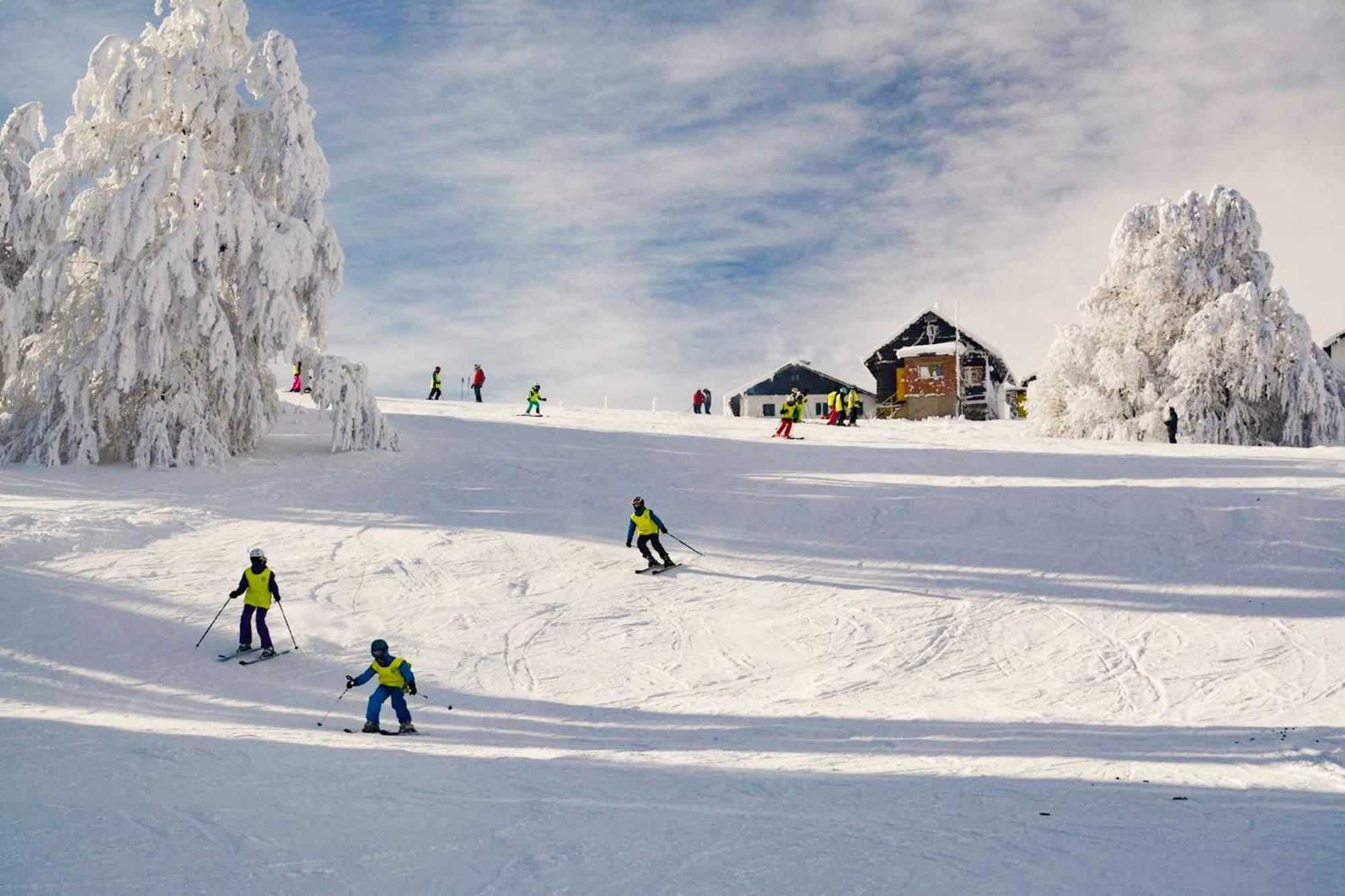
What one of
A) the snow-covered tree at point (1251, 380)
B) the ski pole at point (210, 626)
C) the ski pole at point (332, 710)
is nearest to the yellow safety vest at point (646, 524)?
the ski pole at point (332, 710)

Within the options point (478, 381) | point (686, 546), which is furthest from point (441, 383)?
point (686, 546)

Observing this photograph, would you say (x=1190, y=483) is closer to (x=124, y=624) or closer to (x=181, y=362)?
(x=124, y=624)

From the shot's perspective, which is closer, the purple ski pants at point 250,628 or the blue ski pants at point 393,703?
the blue ski pants at point 393,703

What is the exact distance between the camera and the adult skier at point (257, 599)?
39.1ft

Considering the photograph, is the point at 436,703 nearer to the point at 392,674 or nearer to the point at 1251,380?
the point at 392,674

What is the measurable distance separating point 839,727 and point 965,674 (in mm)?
2875

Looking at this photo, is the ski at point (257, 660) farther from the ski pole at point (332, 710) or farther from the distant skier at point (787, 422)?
the distant skier at point (787, 422)

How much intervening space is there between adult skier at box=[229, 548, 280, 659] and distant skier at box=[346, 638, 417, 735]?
130 inches

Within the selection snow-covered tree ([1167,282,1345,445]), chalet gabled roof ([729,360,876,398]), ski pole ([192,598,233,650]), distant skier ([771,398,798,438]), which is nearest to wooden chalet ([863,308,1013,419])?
chalet gabled roof ([729,360,876,398])

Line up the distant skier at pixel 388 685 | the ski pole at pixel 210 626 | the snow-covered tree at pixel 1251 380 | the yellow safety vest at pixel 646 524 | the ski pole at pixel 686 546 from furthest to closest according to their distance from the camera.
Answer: the snow-covered tree at pixel 1251 380, the ski pole at pixel 686 546, the yellow safety vest at pixel 646 524, the ski pole at pixel 210 626, the distant skier at pixel 388 685

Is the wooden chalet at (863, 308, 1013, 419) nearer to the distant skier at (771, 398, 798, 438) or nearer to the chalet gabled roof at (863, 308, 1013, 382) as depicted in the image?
the chalet gabled roof at (863, 308, 1013, 382)

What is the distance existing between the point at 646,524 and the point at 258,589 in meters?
6.01

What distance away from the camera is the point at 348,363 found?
2303cm

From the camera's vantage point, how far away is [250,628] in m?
12.0
